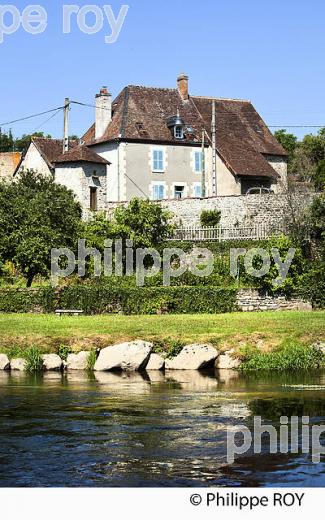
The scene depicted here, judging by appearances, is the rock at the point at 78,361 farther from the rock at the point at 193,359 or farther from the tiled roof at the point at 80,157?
the tiled roof at the point at 80,157

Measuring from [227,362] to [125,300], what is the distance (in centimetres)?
840

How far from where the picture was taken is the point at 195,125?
5750 cm

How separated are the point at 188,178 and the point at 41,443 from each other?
41636 mm

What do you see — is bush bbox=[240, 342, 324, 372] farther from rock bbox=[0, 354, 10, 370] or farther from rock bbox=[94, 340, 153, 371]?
rock bbox=[0, 354, 10, 370]

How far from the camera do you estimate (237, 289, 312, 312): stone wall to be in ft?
119

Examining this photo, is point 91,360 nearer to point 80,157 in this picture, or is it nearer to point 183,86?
point 80,157

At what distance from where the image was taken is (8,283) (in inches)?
1678

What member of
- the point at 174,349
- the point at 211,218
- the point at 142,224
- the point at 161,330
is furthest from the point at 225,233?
the point at 174,349

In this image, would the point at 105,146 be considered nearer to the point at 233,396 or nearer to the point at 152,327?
the point at 152,327

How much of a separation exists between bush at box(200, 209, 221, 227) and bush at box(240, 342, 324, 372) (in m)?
19.3

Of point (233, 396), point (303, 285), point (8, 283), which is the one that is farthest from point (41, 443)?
point (8, 283)

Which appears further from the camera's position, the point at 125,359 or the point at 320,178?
the point at 320,178

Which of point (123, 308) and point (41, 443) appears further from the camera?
point (123, 308)

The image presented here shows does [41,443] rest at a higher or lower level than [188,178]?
lower
